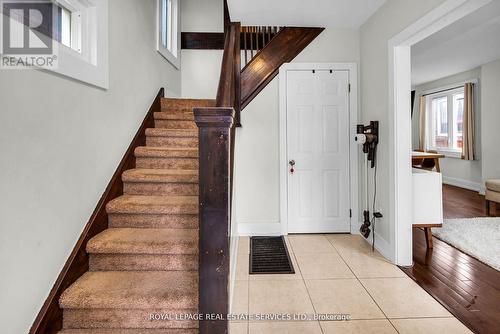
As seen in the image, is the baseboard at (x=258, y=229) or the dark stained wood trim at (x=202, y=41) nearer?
the baseboard at (x=258, y=229)

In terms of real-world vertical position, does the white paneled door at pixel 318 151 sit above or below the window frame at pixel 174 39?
below

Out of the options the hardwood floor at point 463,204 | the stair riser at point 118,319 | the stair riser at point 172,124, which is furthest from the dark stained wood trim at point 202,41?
the hardwood floor at point 463,204

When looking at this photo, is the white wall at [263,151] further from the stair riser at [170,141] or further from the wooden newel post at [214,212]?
the wooden newel post at [214,212]

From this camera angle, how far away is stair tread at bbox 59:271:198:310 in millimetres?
1594

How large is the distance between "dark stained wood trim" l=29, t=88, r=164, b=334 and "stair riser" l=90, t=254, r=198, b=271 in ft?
0.25

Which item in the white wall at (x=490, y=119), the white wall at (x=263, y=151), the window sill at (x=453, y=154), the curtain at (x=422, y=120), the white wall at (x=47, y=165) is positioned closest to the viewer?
the white wall at (x=47, y=165)

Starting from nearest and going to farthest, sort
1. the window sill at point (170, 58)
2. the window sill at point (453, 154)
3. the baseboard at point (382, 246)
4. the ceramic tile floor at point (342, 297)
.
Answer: the ceramic tile floor at point (342, 297) → the baseboard at point (382, 246) → the window sill at point (170, 58) → the window sill at point (453, 154)

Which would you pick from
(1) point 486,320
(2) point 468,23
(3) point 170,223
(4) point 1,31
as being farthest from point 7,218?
(2) point 468,23

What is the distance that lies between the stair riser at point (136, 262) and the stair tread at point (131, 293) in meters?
0.09

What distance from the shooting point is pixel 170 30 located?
384 cm

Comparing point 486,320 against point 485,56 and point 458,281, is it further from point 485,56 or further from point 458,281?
point 485,56

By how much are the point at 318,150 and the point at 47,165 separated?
2.82 m

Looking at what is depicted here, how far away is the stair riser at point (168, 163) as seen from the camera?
2.68 m

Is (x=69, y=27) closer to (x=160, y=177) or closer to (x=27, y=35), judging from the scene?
(x=27, y=35)
